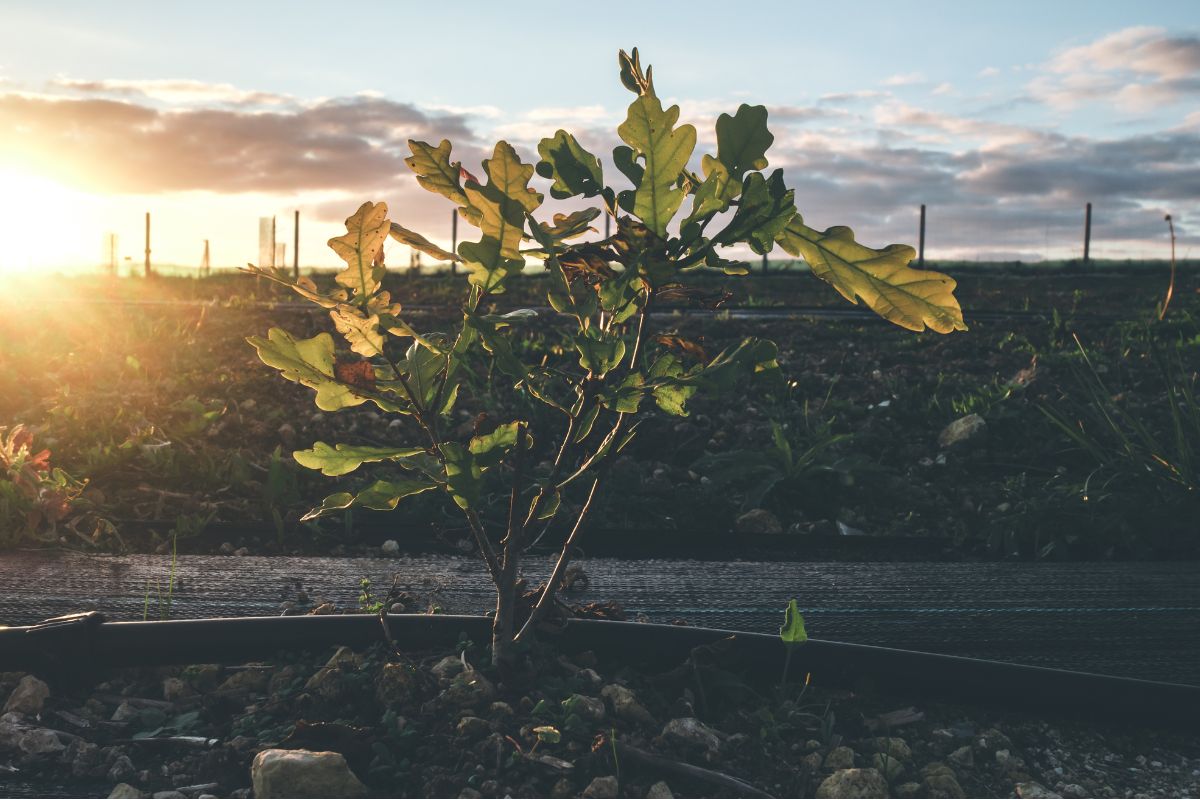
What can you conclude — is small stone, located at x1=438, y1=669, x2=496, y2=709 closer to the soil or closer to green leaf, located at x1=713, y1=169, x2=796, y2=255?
green leaf, located at x1=713, y1=169, x2=796, y2=255

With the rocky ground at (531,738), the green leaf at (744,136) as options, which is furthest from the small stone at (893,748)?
the green leaf at (744,136)

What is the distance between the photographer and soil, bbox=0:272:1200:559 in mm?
3451

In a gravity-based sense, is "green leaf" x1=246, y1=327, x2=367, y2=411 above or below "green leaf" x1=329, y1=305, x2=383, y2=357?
below

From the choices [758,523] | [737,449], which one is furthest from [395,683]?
[737,449]

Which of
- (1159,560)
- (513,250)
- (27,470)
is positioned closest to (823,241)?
(513,250)

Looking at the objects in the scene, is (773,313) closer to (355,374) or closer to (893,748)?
(893,748)

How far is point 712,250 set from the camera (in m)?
1.53

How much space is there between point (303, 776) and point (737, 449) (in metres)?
2.97

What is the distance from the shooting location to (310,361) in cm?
159

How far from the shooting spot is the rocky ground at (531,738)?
157 cm

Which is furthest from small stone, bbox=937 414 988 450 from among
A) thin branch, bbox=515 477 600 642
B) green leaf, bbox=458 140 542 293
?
green leaf, bbox=458 140 542 293

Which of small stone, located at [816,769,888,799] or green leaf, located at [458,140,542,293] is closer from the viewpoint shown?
green leaf, located at [458,140,542,293]

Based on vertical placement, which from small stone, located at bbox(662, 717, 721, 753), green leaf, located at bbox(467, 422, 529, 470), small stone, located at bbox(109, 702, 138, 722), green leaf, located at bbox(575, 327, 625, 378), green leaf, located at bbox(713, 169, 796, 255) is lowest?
small stone, located at bbox(109, 702, 138, 722)

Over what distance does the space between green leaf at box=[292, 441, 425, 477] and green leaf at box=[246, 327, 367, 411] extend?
0.27 ft
